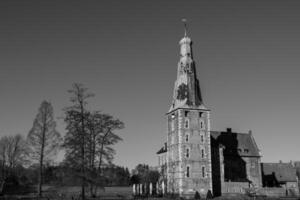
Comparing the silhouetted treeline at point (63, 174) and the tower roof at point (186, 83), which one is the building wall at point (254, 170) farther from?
the silhouetted treeline at point (63, 174)

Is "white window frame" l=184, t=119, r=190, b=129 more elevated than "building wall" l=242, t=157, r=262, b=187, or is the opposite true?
"white window frame" l=184, t=119, r=190, b=129

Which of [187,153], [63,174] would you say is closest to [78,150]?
[63,174]

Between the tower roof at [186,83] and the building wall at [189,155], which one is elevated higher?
the tower roof at [186,83]

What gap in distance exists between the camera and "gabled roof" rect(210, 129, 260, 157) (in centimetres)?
7300

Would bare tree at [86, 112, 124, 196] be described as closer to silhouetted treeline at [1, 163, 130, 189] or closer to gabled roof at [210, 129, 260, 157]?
silhouetted treeline at [1, 163, 130, 189]

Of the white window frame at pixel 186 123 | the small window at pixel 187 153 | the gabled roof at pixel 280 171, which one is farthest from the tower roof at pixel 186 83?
the gabled roof at pixel 280 171

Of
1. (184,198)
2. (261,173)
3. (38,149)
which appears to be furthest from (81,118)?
(261,173)

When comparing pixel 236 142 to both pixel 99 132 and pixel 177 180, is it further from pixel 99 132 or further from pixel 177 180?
pixel 99 132

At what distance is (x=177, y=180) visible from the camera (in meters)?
62.7

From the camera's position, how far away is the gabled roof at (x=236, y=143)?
73.0 meters

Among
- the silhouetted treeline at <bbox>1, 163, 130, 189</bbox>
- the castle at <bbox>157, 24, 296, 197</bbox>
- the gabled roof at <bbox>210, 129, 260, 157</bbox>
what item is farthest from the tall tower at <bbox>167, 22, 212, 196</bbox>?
the silhouetted treeline at <bbox>1, 163, 130, 189</bbox>

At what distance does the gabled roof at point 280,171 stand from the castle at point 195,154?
4.97 meters

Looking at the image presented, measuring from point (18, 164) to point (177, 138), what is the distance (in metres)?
25.6

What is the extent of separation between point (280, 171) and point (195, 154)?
23.6m
